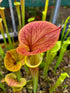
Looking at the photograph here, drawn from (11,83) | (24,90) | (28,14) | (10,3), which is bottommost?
(24,90)

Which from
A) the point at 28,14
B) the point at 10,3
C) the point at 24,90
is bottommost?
the point at 24,90

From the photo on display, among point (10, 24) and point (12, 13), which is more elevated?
point (12, 13)

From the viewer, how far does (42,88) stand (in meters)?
0.70

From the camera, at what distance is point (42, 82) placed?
2.42 feet

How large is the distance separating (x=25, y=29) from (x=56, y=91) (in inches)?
21.7

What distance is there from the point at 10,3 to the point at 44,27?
0.60m

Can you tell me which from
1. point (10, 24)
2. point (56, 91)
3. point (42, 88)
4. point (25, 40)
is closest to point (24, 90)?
point (42, 88)

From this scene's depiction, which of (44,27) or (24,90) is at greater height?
(44,27)

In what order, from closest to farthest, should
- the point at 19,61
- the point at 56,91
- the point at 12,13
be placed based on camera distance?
1. the point at 19,61
2. the point at 56,91
3. the point at 12,13

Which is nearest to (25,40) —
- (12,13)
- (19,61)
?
(19,61)

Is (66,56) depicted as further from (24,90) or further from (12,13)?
(12,13)

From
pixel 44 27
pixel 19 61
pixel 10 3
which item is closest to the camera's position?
pixel 44 27

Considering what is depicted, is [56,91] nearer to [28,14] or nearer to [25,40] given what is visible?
[25,40]

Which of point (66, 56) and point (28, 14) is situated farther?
point (28, 14)
